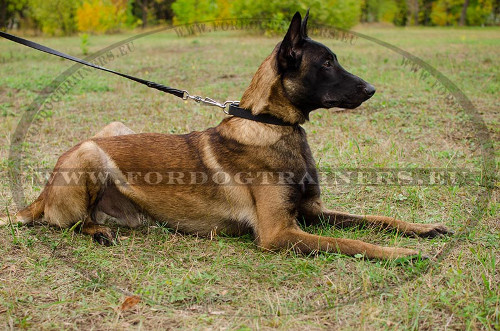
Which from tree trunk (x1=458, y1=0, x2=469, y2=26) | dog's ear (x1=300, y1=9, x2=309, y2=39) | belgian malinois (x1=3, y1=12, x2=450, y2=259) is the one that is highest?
tree trunk (x1=458, y1=0, x2=469, y2=26)

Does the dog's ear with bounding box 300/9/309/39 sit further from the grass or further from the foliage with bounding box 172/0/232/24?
the foliage with bounding box 172/0/232/24

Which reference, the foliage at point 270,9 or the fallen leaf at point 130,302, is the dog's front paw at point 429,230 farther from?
the foliage at point 270,9

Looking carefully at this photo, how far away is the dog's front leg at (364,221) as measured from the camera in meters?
3.44

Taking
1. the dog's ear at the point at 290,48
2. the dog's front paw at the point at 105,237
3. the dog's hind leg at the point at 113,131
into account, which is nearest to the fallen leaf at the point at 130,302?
the dog's front paw at the point at 105,237

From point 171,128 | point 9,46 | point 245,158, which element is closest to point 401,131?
point 171,128

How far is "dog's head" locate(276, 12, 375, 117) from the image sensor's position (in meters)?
3.25

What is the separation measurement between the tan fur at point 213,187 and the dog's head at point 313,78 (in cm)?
9

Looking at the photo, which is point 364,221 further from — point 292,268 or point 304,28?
point 304,28

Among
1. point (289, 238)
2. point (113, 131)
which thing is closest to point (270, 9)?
point (113, 131)

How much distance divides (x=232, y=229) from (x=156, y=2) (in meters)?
34.5

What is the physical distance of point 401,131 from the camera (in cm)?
629

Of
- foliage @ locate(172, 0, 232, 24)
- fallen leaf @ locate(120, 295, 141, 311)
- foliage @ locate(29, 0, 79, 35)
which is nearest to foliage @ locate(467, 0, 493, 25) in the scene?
foliage @ locate(172, 0, 232, 24)

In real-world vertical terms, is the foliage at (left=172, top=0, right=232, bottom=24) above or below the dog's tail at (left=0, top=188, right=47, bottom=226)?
above

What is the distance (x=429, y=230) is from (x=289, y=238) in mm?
1090
